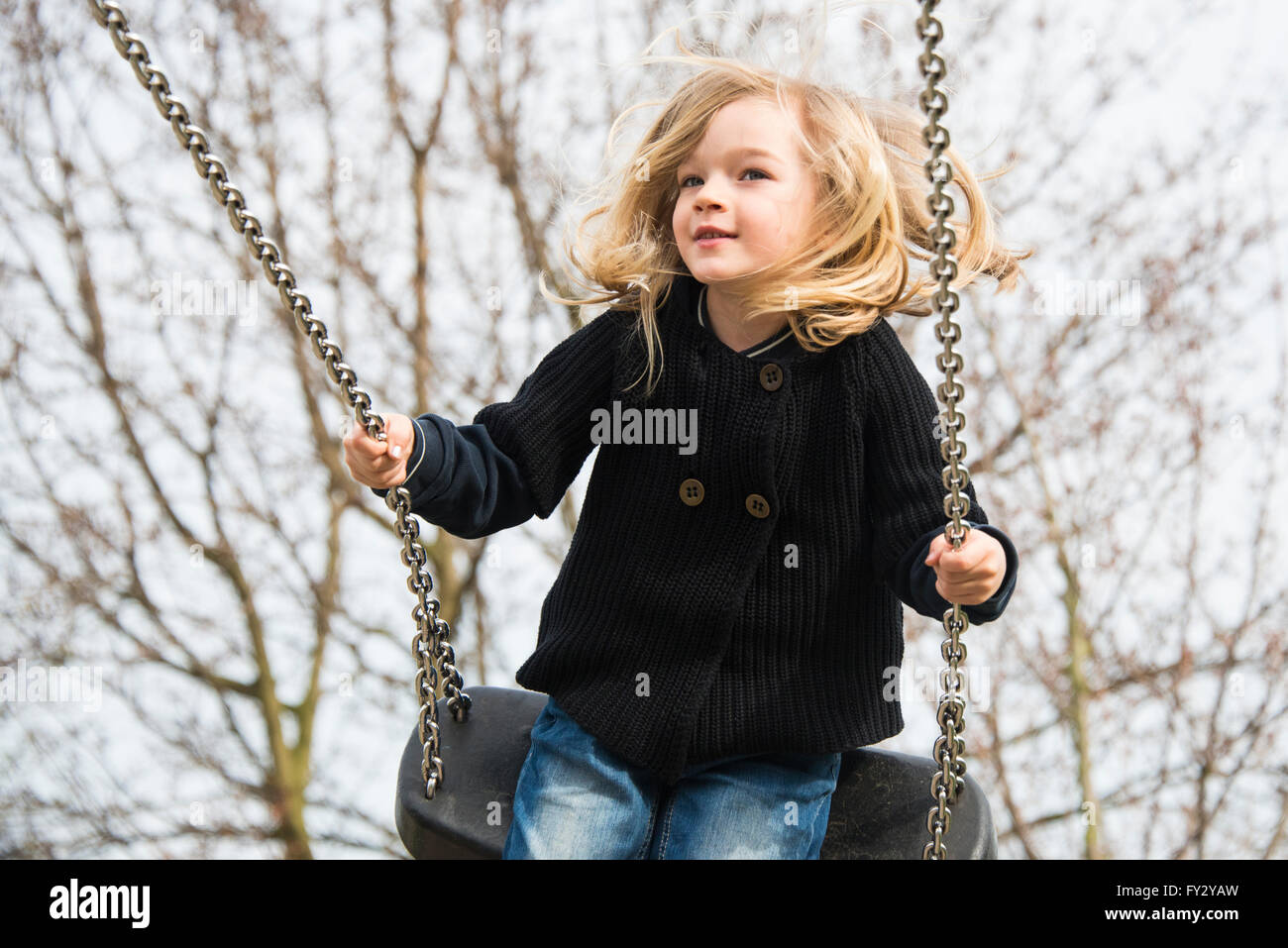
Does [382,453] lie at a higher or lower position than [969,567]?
higher

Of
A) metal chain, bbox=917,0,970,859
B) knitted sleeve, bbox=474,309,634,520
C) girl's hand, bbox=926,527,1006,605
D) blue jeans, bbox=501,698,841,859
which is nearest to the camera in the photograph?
metal chain, bbox=917,0,970,859

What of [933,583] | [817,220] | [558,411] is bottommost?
[933,583]

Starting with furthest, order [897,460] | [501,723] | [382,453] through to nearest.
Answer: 1. [501,723]
2. [897,460]
3. [382,453]

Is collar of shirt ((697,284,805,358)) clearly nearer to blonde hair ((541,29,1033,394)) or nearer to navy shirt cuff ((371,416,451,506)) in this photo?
blonde hair ((541,29,1033,394))

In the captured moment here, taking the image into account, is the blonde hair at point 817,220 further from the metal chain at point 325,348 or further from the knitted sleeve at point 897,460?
the metal chain at point 325,348

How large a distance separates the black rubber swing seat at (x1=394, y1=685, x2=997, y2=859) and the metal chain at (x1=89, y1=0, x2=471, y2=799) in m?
0.03

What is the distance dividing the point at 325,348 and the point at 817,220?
0.64m

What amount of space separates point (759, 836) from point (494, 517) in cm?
53

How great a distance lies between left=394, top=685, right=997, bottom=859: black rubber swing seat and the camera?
5.40ft

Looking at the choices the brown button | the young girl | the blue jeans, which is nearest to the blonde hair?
the young girl

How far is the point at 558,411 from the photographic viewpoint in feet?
5.69

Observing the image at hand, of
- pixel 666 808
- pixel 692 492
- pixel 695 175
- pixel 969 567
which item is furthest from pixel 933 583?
pixel 695 175

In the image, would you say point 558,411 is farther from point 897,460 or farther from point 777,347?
point 897,460

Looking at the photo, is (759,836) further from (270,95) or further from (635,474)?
(270,95)
